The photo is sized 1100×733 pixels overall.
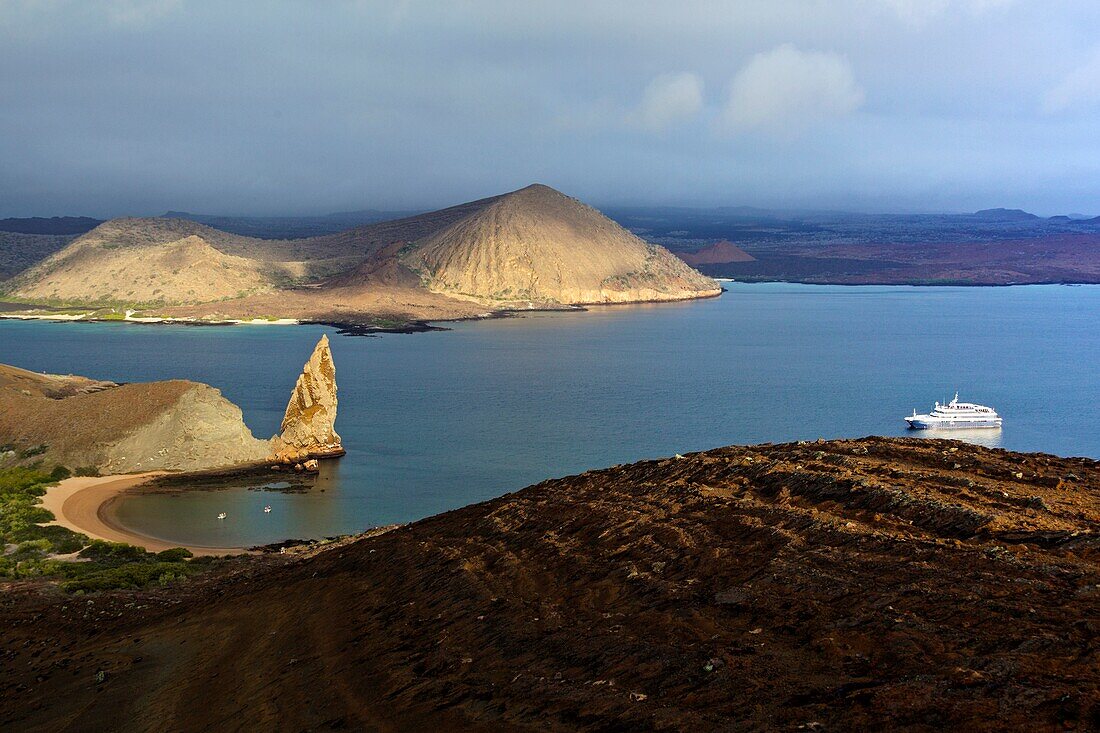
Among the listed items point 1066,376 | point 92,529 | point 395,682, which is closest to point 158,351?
point 92,529

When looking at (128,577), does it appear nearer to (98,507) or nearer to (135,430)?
(98,507)

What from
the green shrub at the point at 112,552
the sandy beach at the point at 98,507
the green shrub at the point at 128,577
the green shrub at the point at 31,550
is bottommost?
the sandy beach at the point at 98,507

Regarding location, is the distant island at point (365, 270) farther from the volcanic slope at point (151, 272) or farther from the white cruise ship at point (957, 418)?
the white cruise ship at point (957, 418)

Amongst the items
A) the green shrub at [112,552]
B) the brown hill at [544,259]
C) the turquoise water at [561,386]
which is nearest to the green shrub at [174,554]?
the green shrub at [112,552]

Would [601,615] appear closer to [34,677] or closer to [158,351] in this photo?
[34,677]

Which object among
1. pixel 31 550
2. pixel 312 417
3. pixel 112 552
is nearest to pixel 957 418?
pixel 312 417
